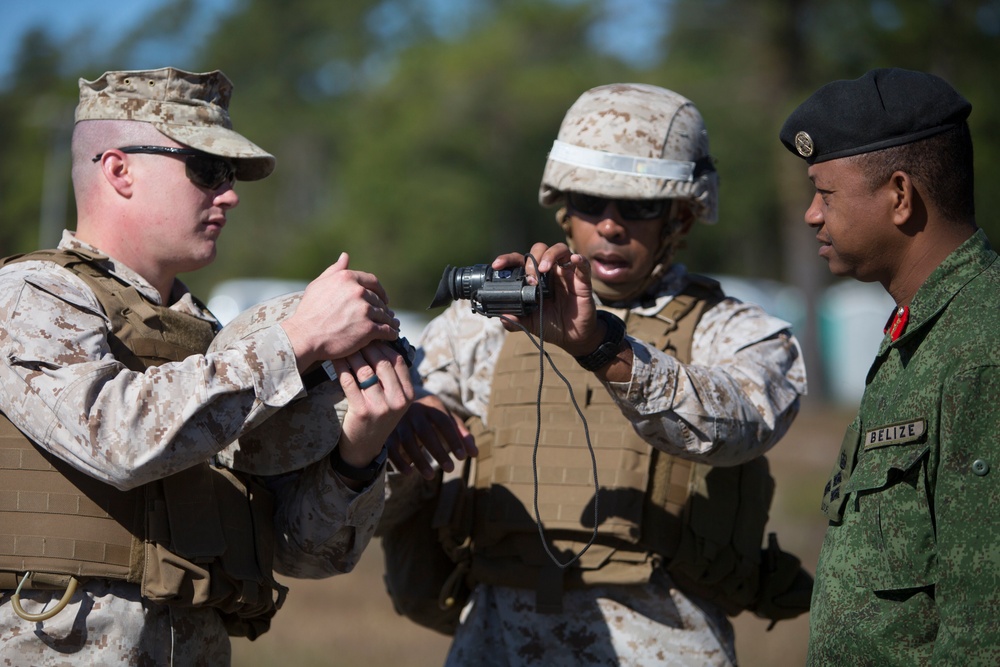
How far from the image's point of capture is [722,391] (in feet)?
11.7

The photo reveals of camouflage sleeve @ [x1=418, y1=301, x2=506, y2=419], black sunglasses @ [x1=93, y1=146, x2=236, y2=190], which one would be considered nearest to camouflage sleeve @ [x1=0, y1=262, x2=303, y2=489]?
black sunglasses @ [x1=93, y1=146, x2=236, y2=190]

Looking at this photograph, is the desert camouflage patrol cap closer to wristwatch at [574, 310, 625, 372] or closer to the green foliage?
wristwatch at [574, 310, 625, 372]

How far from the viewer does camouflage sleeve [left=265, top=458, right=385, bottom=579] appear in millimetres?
3449

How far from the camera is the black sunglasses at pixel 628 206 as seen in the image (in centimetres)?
414

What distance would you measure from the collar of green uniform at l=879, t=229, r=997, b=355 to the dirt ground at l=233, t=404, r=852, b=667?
16.2ft

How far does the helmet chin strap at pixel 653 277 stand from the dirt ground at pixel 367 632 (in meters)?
3.92

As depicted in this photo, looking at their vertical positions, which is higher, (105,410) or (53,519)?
(105,410)

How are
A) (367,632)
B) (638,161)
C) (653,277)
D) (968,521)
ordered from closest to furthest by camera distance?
1. (968,521)
2. (638,161)
3. (653,277)
4. (367,632)

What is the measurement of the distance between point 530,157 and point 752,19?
65.7 feet

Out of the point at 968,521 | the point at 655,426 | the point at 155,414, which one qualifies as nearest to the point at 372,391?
the point at 155,414

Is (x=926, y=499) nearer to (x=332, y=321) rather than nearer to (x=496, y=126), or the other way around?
(x=332, y=321)

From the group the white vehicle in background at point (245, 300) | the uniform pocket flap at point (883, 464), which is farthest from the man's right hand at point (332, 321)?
the white vehicle in background at point (245, 300)

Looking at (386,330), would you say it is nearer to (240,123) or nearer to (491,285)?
(491,285)

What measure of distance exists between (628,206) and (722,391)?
2.89 feet
